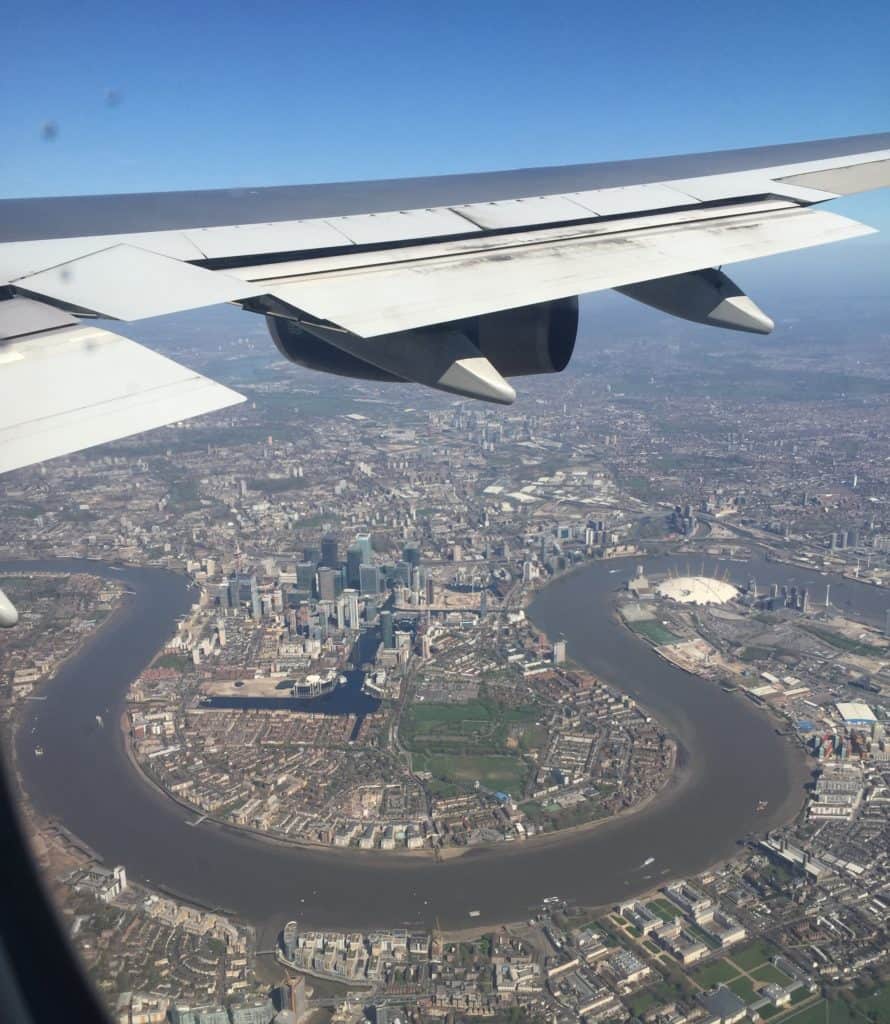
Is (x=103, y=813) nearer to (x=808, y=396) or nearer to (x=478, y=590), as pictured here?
(x=478, y=590)

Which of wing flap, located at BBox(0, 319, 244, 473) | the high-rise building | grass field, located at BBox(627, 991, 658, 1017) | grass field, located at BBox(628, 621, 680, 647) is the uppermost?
wing flap, located at BBox(0, 319, 244, 473)

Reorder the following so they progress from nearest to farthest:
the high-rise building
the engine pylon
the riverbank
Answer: the engine pylon → the riverbank → the high-rise building

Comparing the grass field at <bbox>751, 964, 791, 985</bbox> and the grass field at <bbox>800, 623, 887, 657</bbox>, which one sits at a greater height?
the grass field at <bbox>751, 964, 791, 985</bbox>

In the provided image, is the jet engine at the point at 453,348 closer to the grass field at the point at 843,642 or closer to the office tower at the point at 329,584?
the grass field at the point at 843,642

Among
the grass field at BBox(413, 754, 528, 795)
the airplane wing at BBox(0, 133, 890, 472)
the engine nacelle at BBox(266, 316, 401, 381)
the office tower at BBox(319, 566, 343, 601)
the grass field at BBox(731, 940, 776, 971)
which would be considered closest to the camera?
the airplane wing at BBox(0, 133, 890, 472)

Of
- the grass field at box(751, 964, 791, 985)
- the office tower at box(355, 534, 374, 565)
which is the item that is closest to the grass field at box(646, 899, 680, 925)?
the grass field at box(751, 964, 791, 985)

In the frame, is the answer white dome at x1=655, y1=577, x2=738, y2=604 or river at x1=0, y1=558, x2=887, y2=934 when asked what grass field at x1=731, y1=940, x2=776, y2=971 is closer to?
river at x1=0, y1=558, x2=887, y2=934

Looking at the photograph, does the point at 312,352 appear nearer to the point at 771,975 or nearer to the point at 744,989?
the point at 744,989

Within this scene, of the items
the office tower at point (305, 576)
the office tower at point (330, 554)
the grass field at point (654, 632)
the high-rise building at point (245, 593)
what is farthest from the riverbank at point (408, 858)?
the office tower at point (330, 554)

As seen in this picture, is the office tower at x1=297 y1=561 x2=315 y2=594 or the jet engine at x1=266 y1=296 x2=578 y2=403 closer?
the jet engine at x1=266 y1=296 x2=578 y2=403
